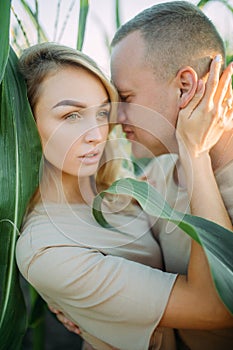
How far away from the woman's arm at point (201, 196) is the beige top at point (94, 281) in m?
0.04

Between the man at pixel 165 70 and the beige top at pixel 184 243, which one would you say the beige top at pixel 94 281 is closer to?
the beige top at pixel 184 243

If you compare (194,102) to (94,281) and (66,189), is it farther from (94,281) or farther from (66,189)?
(94,281)

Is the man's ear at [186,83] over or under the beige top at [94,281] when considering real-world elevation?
over

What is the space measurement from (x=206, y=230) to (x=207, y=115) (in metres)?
0.32

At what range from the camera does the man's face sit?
1.15 metres

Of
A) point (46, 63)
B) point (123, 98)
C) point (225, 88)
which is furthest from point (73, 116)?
point (225, 88)

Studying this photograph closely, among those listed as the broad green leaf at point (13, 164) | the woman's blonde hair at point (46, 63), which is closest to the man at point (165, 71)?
the woman's blonde hair at point (46, 63)

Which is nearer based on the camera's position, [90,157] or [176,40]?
[90,157]

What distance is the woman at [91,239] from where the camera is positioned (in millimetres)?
893

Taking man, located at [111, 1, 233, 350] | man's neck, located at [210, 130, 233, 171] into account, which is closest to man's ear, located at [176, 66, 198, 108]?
man, located at [111, 1, 233, 350]

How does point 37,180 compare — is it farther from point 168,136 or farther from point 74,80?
point 168,136

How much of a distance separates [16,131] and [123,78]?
0.31m

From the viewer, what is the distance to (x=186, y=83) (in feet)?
3.76

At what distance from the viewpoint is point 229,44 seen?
5.65 ft
